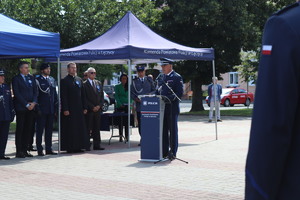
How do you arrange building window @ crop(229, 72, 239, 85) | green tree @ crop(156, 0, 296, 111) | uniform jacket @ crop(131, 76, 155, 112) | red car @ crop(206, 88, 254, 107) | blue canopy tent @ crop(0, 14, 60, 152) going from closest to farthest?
blue canopy tent @ crop(0, 14, 60, 152)
uniform jacket @ crop(131, 76, 155, 112)
green tree @ crop(156, 0, 296, 111)
red car @ crop(206, 88, 254, 107)
building window @ crop(229, 72, 239, 85)

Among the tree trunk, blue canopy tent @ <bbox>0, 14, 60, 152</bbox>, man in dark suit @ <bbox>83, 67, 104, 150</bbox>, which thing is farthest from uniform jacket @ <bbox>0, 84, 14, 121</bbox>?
the tree trunk

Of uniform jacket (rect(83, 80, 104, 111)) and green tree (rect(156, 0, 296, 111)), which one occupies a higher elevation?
green tree (rect(156, 0, 296, 111))

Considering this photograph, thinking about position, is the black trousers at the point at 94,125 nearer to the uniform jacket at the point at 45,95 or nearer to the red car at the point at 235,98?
the uniform jacket at the point at 45,95

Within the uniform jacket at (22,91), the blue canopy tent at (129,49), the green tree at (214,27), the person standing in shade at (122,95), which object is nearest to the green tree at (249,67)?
the green tree at (214,27)

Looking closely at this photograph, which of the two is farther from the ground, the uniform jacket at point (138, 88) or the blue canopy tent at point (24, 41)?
the blue canopy tent at point (24, 41)

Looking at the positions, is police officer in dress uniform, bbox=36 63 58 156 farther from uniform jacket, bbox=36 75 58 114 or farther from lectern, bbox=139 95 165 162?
lectern, bbox=139 95 165 162

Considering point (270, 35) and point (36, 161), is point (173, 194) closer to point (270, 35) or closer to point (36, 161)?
point (36, 161)

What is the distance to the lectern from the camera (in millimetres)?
11000

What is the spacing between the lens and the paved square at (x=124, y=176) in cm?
749

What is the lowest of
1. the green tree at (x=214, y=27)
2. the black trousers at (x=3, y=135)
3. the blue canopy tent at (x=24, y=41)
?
the black trousers at (x=3, y=135)

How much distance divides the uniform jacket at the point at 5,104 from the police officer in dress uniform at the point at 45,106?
2.64 feet

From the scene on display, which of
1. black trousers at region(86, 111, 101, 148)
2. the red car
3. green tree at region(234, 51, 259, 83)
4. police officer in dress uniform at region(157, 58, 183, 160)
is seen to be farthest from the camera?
the red car

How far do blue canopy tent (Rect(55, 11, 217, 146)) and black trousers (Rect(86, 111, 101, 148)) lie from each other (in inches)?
45.1

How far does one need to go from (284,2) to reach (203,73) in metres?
6.40
